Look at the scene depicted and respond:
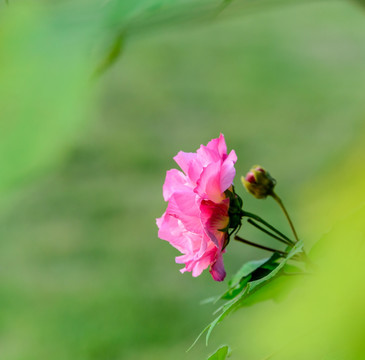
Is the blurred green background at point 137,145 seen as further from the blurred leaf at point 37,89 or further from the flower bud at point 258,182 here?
the flower bud at point 258,182

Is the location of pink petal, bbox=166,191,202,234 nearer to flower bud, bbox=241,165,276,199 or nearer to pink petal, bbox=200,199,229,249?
pink petal, bbox=200,199,229,249

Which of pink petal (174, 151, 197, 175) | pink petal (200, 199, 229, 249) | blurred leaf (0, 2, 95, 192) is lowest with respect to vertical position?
pink petal (200, 199, 229, 249)

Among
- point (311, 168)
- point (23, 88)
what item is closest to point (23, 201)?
point (311, 168)

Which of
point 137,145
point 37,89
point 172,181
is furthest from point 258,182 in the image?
point 137,145

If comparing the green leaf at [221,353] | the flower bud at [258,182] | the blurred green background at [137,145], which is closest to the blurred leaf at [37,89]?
the blurred green background at [137,145]

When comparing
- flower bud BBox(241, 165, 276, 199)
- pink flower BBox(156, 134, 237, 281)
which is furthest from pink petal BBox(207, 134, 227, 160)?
flower bud BBox(241, 165, 276, 199)
